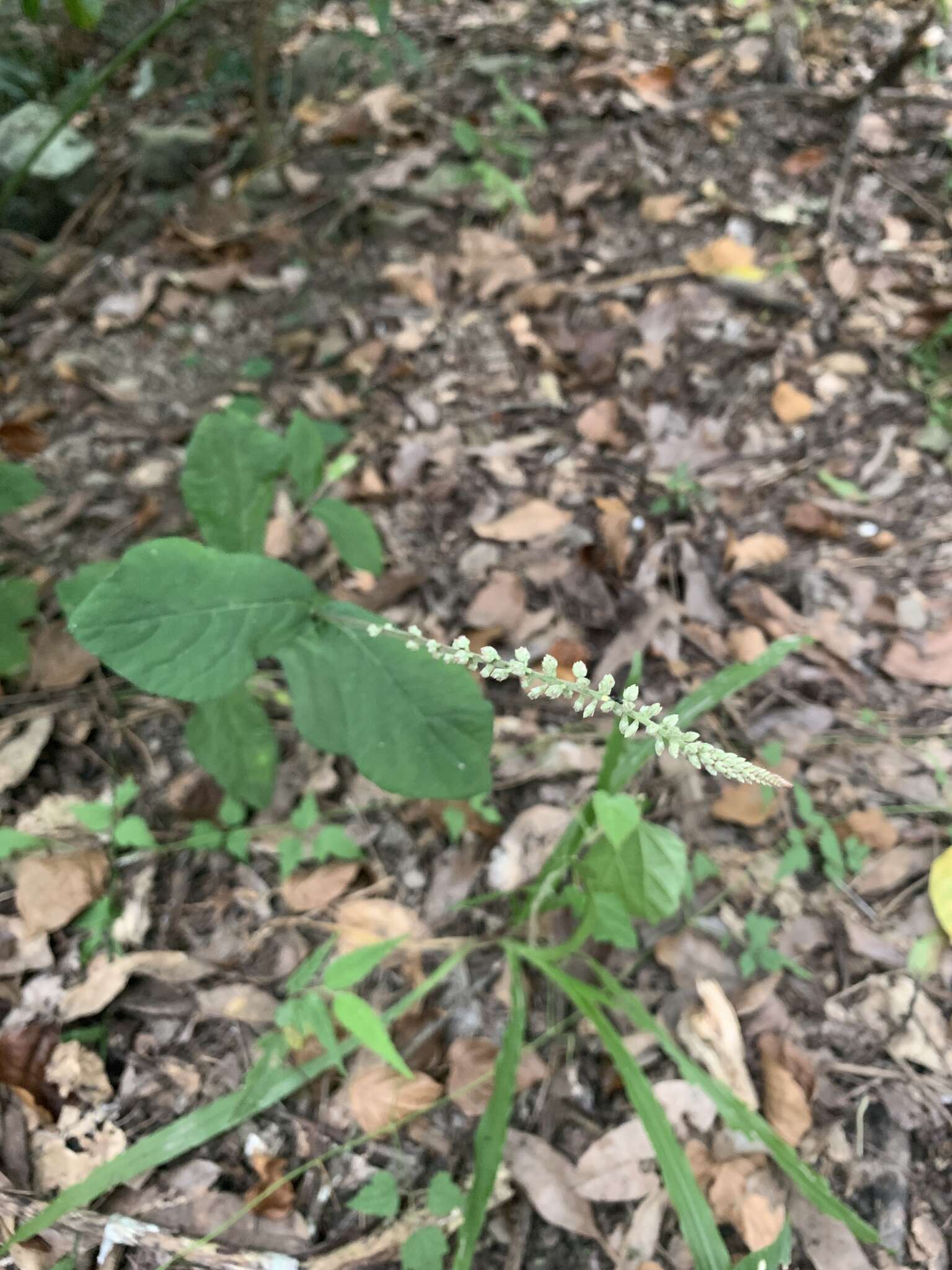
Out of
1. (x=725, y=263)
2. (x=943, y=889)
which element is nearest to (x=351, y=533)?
(x=943, y=889)

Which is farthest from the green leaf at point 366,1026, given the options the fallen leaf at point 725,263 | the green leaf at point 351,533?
the fallen leaf at point 725,263

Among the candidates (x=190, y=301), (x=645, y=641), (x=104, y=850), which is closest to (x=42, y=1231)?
(x=104, y=850)

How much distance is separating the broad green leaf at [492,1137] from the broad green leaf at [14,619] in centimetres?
122

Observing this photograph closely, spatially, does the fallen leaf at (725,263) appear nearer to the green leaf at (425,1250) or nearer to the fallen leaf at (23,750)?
the fallen leaf at (23,750)

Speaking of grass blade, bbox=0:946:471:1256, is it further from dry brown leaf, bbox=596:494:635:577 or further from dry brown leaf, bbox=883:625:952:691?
dry brown leaf, bbox=883:625:952:691

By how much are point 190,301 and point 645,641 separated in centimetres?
186

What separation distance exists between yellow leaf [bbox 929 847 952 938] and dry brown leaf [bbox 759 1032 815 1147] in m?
0.38

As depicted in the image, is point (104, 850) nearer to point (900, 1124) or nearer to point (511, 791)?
point (511, 791)

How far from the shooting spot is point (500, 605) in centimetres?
197

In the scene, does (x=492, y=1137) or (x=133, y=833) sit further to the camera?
(x=133, y=833)

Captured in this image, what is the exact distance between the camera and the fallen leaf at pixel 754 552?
2.07m

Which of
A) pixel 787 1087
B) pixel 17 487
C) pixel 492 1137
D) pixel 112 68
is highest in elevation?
pixel 112 68

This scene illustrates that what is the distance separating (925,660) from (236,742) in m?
1.60

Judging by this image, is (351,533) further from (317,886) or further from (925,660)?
(925,660)
